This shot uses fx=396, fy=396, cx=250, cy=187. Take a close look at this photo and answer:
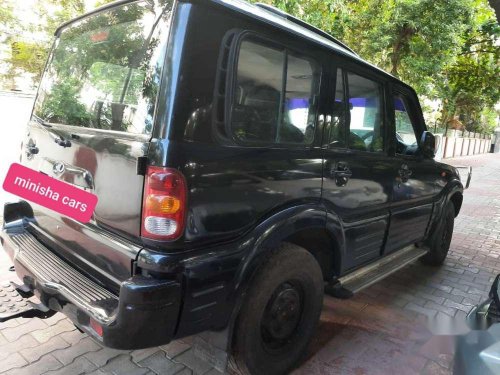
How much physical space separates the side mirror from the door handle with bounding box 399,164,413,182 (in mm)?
349

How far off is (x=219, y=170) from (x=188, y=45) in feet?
1.93

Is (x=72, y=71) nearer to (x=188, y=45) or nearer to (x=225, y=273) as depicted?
(x=188, y=45)

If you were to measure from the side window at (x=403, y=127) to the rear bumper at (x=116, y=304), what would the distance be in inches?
98.1

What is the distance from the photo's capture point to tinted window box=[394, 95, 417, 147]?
3.47 meters

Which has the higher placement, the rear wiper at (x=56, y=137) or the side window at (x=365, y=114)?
the side window at (x=365, y=114)

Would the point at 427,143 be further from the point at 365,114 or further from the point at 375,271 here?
the point at 375,271

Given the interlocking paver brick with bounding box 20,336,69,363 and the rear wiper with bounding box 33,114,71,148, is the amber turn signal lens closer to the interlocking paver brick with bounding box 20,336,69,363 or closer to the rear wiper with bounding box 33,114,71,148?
the rear wiper with bounding box 33,114,71,148

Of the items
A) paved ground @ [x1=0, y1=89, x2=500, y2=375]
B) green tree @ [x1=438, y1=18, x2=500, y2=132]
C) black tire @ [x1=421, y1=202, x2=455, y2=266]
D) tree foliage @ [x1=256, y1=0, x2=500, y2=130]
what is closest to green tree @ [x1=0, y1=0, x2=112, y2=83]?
tree foliage @ [x1=256, y1=0, x2=500, y2=130]

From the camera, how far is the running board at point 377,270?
2.92 m

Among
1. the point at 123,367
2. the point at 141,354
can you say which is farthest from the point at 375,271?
the point at 123,367

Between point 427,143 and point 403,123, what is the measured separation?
329 mm

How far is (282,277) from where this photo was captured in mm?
2252

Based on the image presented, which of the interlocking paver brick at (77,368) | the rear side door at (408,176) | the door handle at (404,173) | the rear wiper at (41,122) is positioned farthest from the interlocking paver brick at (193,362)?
the door handle at (404,173)

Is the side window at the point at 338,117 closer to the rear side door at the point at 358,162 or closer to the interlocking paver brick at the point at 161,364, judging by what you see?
the rear side door at the point at 358,162
